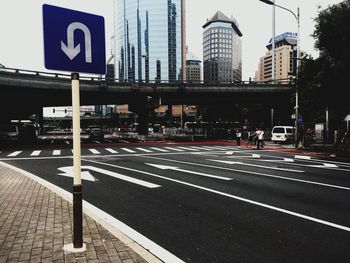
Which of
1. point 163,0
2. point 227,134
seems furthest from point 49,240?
point 163,0

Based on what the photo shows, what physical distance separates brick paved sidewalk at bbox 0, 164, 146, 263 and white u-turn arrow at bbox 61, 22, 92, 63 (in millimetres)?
2791

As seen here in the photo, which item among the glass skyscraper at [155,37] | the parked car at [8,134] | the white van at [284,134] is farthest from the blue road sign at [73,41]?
the glass skyscraper at [155,37]

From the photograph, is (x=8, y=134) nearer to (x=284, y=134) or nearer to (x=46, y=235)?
(x=284, y=134)

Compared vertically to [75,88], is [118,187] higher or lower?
lower

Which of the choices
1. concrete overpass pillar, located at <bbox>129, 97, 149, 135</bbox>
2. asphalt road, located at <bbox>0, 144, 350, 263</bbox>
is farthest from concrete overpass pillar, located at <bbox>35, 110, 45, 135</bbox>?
asphalt road, located at <bbox>0, 144, 350, 263</bbox>

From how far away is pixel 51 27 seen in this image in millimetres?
4723

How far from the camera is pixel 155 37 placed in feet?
535

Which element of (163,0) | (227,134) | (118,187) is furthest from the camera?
(163,0)

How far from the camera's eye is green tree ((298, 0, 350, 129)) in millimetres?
20359

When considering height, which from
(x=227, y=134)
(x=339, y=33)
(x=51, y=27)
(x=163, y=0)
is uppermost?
(x=163, y=0)

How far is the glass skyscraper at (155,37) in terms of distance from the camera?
536 feet

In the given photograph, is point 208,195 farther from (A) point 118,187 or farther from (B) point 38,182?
(B) point 38,182

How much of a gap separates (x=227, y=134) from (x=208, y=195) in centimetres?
4506

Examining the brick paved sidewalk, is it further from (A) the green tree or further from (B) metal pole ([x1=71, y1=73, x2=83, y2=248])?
(A) the green tree
